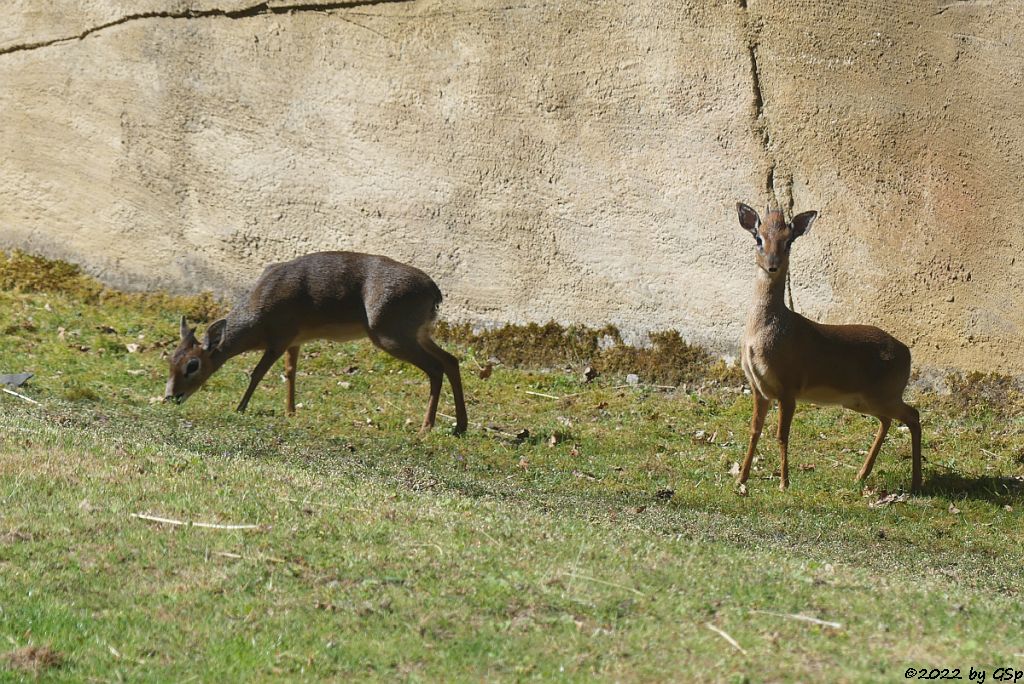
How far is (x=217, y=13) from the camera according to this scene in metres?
13.2

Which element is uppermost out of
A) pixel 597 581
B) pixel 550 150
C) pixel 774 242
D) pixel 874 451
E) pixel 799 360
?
pixel 550 150

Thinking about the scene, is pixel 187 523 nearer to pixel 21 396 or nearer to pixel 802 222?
pixel 21 396

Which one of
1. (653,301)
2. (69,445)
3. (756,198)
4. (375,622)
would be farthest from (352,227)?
(375,622)

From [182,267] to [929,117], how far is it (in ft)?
23.9

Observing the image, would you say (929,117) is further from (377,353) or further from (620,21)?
(377,353)

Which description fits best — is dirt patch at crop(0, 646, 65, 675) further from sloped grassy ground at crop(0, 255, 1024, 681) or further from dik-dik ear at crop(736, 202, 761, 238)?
dik-dik ear at crop(736, 202, 761, 238)

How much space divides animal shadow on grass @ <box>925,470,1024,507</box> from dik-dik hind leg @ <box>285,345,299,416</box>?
485 centimetres

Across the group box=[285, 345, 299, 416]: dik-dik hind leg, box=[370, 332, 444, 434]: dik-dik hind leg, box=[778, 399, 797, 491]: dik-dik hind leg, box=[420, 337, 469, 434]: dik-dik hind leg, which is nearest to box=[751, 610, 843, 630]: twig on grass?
box=[778, 399, 797, 491]: dik-dik hind leg

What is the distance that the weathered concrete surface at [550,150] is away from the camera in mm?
11266

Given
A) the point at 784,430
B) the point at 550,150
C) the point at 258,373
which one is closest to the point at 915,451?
the point at 784,430

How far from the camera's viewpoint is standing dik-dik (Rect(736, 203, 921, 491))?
9.00 m

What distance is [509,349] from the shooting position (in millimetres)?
12508

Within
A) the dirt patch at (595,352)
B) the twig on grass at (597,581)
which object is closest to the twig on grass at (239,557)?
the twig on grass at (597,581)

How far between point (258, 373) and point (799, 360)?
167 inches
